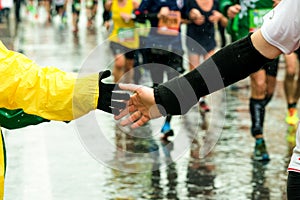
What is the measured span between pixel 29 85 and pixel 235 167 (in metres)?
4.80

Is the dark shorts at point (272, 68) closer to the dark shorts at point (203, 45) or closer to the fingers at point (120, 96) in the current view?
the dark shorts at point (203, 45)

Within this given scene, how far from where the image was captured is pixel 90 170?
8195 millimetres

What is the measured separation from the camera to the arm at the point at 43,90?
12.2ft

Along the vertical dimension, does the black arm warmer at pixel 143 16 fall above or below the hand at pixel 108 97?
below

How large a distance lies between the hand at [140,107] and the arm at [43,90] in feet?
0.67

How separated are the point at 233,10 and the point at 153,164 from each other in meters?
2.20

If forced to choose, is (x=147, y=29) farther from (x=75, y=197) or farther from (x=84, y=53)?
(x=84, y=53)

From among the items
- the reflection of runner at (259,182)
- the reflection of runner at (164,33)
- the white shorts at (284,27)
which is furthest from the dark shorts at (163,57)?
the white shorts at (284,27)

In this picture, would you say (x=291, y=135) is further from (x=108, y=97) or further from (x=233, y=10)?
(x=108, y=97)

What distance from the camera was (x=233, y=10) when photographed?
970 centimetres

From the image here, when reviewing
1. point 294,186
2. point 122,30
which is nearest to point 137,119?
point 294,186

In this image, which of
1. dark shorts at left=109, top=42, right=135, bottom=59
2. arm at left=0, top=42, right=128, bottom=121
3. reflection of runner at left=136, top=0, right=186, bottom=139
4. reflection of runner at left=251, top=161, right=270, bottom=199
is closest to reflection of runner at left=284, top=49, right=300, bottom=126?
reflection of runner at left=136, top=0, right=186, bottom=139

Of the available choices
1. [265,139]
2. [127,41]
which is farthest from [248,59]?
[127,41]

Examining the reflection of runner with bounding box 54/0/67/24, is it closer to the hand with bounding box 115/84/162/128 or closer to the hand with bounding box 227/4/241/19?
the hand with bounding box 227/4/241/19
